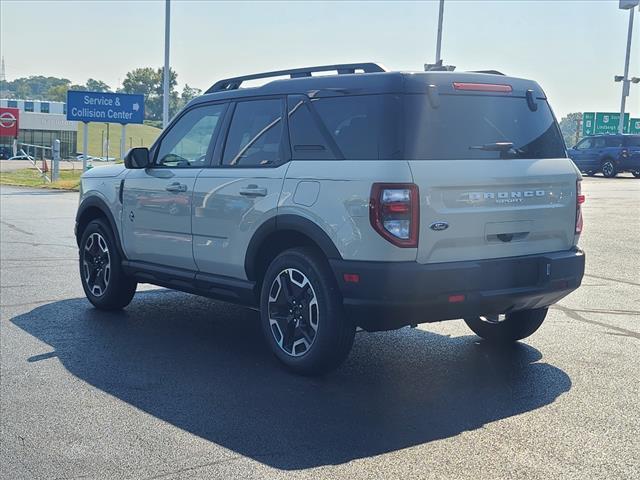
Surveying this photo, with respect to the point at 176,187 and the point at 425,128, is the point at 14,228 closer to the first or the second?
the point at 176,187

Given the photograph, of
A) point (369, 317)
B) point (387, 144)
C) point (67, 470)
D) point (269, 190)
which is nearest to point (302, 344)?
point (369, 317)

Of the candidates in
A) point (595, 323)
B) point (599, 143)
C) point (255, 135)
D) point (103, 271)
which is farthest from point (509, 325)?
point (599, 143)

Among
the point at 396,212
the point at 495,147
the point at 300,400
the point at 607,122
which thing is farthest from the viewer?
the point at 607,122

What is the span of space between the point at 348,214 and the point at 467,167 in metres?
0.84

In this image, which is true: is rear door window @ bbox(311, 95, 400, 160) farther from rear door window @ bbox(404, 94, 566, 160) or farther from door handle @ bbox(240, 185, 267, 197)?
door handle @ bbox(240, 185, 267, 197)

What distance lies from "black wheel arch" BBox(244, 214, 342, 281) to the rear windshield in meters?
0.49

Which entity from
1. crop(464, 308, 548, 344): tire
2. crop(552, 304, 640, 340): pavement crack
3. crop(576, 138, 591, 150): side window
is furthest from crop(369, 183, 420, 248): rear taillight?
crop(576, 138, 591, 150): side window

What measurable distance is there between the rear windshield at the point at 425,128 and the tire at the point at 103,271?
276 centimetres

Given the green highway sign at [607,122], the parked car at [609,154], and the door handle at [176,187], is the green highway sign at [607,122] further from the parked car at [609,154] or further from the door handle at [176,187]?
the door handle at [176,187]

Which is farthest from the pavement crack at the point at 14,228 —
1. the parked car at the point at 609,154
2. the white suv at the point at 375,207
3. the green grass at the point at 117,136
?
the green grass at the point at 117,136

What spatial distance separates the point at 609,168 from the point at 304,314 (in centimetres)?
3335

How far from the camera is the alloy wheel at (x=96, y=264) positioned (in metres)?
8.25

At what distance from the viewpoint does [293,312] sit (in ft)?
19.9

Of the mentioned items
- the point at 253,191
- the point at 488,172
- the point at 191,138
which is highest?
the point at 191,138
